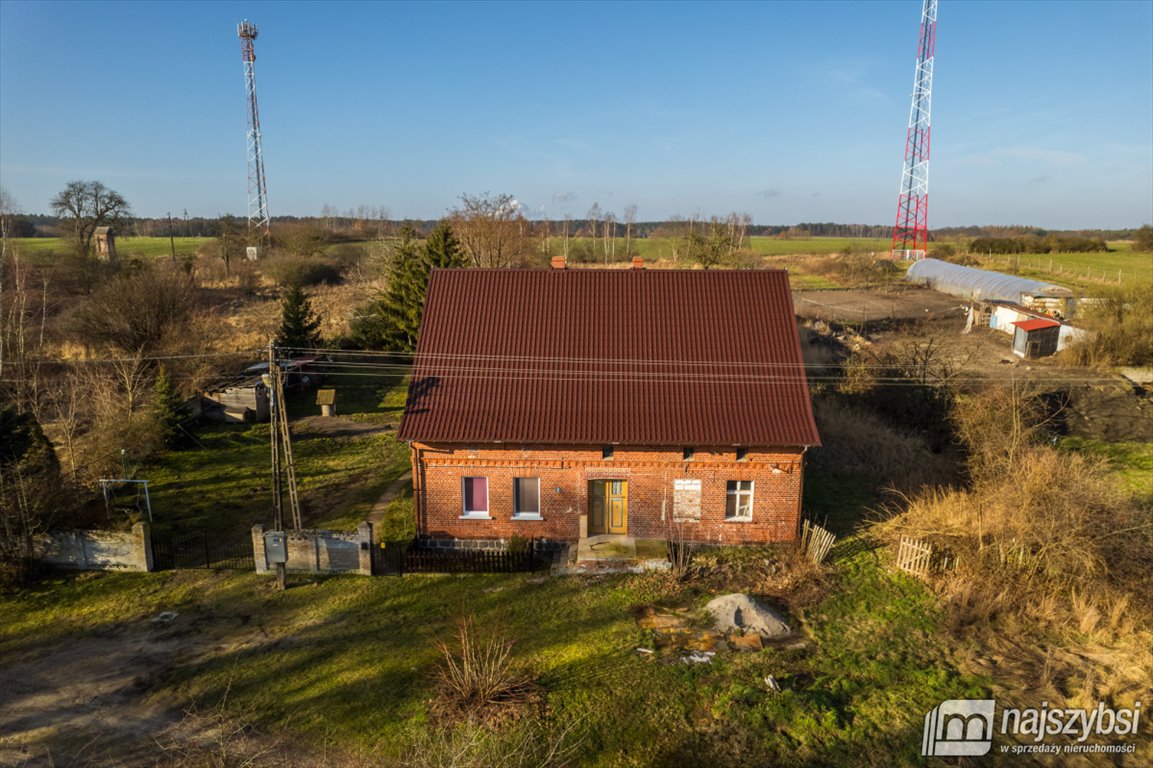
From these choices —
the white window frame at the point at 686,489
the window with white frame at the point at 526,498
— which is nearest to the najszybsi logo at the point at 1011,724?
the white window frame at the point at 686,489

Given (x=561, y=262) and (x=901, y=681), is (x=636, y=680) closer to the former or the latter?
(x=901, y=681)

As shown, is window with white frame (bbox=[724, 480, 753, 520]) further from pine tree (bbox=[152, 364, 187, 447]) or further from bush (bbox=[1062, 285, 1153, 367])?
bush (bbox=[1062, 285, 1153, 367])

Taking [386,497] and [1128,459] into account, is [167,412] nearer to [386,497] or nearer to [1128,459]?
[386,497]

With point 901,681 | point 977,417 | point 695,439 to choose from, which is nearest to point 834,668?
point 901,681

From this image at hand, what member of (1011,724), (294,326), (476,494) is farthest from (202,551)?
(294,326)

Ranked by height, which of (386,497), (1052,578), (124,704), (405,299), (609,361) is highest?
(405,299)

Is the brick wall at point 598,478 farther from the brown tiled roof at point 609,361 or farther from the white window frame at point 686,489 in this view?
the brown tiled roof at point 609,361
